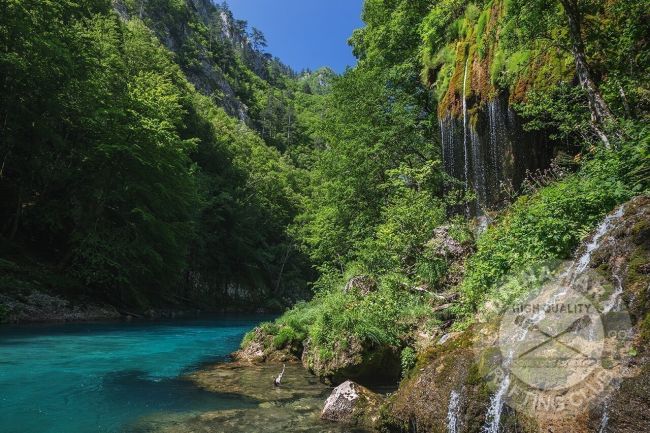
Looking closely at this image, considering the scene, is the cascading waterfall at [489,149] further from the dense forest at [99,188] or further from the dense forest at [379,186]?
the dense forest at [99,188]

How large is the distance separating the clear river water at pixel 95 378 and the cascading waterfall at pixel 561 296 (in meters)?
4.98

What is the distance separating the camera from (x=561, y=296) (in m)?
5.41

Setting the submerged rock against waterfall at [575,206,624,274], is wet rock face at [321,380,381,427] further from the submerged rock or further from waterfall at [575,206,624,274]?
waterfall at [575,206,624,274]

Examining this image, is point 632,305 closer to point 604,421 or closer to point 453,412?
point 604,421

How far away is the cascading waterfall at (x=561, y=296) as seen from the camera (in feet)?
15.5

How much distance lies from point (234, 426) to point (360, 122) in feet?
56.5

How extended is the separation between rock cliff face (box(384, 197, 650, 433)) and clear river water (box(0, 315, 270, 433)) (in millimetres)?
4014

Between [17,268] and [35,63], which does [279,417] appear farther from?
[35,63]

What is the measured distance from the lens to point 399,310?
420 inches

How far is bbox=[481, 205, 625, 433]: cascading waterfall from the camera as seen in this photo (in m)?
4.71

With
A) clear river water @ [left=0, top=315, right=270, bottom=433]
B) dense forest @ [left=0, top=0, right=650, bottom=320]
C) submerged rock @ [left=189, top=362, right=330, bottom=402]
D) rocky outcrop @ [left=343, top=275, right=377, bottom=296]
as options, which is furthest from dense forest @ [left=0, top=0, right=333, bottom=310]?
rocky outcrop @ [left=343, top=275, right=377, bottom=296]

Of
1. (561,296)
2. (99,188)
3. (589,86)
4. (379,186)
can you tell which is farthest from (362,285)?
(99,188)

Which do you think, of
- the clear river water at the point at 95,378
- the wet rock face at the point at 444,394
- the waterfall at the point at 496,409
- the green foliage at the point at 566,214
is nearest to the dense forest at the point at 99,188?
the clear river water at the point at 95,378

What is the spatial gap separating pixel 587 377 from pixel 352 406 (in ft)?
13.5
